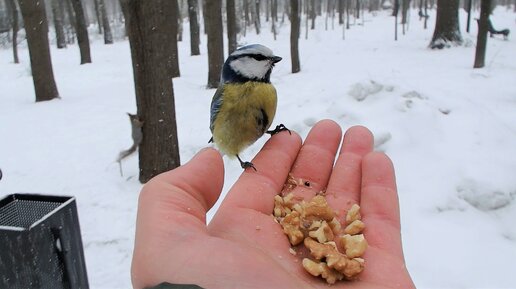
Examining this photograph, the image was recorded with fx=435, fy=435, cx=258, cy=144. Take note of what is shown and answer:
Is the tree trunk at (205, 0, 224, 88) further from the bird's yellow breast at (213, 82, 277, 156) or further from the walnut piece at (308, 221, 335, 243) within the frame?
the walnut piece at (308, 221, 335, 243)

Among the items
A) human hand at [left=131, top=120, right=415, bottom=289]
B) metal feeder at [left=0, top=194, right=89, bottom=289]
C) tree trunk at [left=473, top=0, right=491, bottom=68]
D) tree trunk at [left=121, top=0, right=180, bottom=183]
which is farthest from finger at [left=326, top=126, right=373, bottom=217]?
tree trunk at [left=473, top=0, right=491, bottom=68]

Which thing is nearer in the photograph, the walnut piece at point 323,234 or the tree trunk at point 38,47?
the walnut piece at point 323,234

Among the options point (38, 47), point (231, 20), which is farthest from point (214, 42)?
point (38, 47)

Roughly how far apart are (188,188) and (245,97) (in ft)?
2.39

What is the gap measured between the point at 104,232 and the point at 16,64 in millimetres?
15327

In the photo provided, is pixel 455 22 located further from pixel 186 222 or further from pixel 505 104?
pixel 186 222

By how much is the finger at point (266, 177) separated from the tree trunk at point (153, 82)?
1952 mm

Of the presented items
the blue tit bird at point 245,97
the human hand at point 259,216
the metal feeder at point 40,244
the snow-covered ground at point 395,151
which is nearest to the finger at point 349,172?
the human hand at point 259,216

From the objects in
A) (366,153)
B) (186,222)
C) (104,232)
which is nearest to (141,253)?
(186,222)

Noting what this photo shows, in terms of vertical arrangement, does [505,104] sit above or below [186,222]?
below

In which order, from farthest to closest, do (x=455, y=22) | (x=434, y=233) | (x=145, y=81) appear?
(x=455, y=22), (x=145, y=81), (x=434, y=233)

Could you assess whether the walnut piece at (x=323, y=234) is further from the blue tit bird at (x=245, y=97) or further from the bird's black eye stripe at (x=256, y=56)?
the bird's black eye stripe at (x=256, y=56)

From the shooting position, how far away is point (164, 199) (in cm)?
165

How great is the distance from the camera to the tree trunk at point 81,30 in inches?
552
